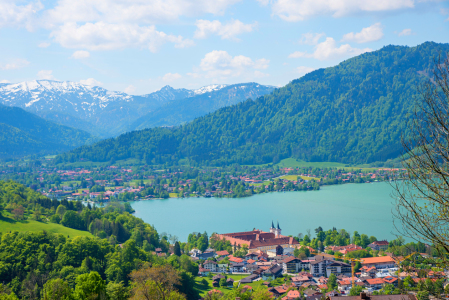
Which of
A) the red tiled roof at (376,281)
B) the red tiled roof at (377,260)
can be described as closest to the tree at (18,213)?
the red tiled roof at (376,281)

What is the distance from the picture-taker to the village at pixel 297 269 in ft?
72.1

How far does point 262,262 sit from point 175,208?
27.6 m

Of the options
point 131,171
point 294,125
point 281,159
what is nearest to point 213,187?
point 131,171

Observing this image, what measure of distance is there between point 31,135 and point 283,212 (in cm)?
13818

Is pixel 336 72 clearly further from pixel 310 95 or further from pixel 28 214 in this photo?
pixel 28 214

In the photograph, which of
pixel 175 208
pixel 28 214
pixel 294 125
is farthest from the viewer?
pixel 294 125

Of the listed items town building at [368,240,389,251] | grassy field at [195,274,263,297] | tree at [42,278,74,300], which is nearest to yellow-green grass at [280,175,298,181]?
town building at [368,240,389,251]

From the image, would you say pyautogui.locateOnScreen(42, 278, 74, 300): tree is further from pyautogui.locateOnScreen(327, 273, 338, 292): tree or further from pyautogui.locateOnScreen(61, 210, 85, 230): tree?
pyautogui.locateOnScreen(61, 210, 85, 230): tree

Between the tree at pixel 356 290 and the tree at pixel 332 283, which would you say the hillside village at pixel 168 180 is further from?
the tree at pixel 356 290

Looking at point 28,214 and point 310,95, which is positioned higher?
point 310,95

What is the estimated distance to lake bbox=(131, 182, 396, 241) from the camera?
136 ft

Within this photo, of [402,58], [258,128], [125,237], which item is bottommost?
[125,237]

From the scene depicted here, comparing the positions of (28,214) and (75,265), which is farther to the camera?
(28,214)

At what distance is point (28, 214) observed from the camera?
29.9 meters
